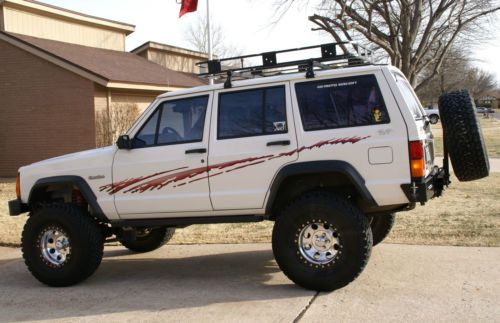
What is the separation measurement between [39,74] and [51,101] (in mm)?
945

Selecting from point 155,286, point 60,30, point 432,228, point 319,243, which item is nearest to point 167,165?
point 155,286

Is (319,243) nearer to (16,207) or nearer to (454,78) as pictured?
(16,207)

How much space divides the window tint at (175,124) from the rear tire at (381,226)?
2.49m

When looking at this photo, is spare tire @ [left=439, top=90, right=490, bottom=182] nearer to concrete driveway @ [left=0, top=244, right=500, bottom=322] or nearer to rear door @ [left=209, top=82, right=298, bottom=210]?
concrete driveway @ [left=0, top=244, right=500, bottom=322]

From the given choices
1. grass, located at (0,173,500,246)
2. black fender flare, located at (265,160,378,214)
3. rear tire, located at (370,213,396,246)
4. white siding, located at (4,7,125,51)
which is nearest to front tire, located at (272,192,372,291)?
black fender flare, located at (265,160,378,214)

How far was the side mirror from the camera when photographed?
18.9 feet

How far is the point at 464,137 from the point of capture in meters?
5.18

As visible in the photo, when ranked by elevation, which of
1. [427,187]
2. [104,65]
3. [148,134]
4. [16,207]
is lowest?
[16,207]

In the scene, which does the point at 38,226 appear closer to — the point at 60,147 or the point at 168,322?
the point at 168,322

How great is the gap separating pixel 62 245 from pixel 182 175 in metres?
1.62

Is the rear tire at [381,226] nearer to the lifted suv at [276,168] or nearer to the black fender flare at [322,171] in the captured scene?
the lifted suv at [276,168]

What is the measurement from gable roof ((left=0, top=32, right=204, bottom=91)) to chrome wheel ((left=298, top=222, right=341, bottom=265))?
1233 centimetres

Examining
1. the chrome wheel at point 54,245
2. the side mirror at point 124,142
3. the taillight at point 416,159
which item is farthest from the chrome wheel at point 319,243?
the chrome wheel at point 54,245

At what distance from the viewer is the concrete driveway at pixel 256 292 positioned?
4.64 m
